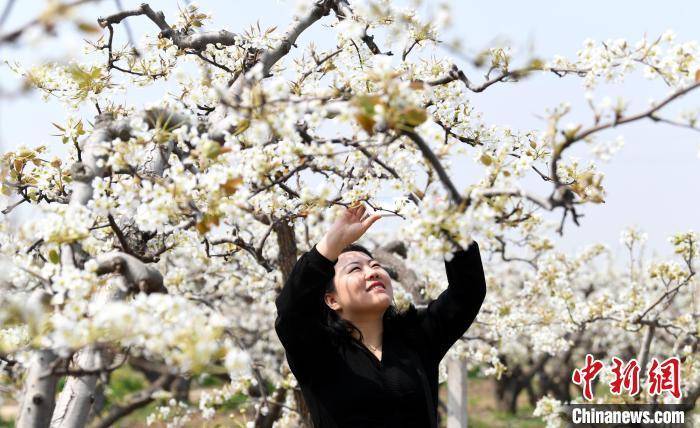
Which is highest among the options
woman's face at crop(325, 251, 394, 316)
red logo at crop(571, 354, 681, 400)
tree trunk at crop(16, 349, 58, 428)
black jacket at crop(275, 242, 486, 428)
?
red logo at crop(571, 354, 681, 400)

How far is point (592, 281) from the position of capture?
14.1m

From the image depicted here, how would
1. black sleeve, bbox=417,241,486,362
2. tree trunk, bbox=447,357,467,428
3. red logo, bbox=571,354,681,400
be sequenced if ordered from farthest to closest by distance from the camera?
tree trunk, bbox=447,357,467,428
red logo, bbox=571,354,681,400
black sleeve, bbox=417,241,486,362

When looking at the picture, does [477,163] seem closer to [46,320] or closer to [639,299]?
[46,320]

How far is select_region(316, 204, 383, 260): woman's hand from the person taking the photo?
2.41 metres

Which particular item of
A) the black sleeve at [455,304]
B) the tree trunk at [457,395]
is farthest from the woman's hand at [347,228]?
the tree trunk at [457,395]

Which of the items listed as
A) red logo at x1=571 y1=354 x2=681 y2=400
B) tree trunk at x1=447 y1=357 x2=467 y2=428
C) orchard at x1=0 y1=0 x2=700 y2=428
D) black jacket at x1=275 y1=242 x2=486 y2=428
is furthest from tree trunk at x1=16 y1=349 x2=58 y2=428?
tree trunk at x1=447 y1=357 x2=467 y2=428

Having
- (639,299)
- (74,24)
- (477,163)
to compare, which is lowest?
(74,24)

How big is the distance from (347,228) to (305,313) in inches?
15.0

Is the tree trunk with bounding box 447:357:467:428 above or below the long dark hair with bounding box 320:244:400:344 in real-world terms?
above

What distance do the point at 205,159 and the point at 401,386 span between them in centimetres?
110

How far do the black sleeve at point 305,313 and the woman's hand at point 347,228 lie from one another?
5cm

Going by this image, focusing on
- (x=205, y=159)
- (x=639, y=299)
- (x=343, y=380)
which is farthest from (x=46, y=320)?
(x=639, y=299)

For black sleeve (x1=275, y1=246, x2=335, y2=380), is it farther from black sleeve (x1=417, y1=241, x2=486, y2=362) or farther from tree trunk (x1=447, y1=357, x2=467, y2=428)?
tree trunk (x1=447, y1=357, x2=467, y2=428)

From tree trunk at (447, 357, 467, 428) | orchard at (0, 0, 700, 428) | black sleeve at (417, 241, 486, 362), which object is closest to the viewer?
orchard at (0, 0, 700, 428)
